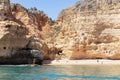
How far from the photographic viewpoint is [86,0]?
81125 mm

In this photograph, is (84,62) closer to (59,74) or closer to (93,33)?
(93,33)

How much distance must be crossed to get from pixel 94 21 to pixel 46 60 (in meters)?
13.3

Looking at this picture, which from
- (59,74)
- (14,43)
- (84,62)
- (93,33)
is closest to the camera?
(59,74)

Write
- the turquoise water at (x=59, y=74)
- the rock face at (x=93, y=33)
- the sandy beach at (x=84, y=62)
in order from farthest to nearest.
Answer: the rock face at (x=93, y=33), the sandy beach at (x=84, y=62), the turquoise water at (x=59, y=74)

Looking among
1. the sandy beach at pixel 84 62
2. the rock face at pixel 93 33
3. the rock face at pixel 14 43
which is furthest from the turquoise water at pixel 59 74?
the rock face at pixel 93 33

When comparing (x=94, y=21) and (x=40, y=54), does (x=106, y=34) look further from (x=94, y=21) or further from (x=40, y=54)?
(x=40, y=54)

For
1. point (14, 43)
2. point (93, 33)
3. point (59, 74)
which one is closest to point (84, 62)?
point (93, 33)

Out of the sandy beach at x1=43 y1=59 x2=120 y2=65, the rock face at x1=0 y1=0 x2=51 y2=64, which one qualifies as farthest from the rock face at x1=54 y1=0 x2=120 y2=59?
the rock face at x1=0 y1=0 x2=51 y2=64

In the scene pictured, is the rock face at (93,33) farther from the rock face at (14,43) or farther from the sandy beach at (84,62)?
the rock face at (14,43)

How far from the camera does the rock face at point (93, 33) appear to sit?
69.4 metres

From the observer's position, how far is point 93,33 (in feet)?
237

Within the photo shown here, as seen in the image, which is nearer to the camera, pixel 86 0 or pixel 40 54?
pixel 40 54

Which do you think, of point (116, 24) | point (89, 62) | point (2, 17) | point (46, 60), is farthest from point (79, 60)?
point (2, 17)

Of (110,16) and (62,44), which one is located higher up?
(110,16)
